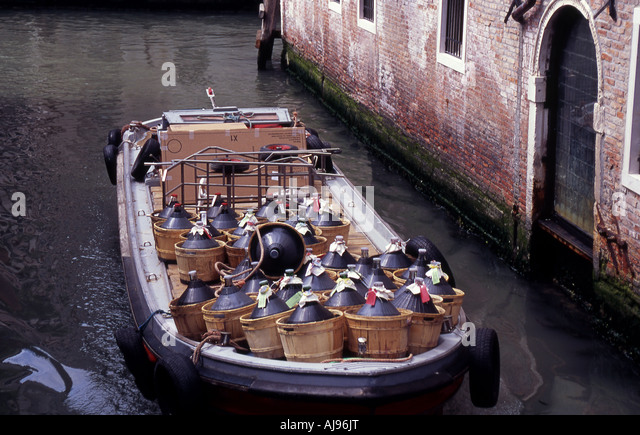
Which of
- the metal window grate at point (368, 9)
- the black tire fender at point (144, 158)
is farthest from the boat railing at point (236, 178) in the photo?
the metal window grate at point (368, 9)

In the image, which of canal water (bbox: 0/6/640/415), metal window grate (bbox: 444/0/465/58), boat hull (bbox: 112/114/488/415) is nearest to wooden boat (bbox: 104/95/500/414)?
boat hull (bbox: 112/114/488/415)

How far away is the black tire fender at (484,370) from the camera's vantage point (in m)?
6.01

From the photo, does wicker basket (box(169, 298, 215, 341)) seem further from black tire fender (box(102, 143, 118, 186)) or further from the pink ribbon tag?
black tire fender (box(102, 143, 118, 186))

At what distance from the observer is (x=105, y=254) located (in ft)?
32.3

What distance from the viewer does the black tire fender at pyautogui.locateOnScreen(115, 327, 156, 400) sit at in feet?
21.9

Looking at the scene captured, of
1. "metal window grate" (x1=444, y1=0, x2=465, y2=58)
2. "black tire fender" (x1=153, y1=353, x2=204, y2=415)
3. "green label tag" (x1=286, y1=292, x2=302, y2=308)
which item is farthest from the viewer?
"metal window grate" (x1=444, y1=0, x2=465, y2=58)

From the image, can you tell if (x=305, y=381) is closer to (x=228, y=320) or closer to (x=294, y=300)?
(x=294, y=300)

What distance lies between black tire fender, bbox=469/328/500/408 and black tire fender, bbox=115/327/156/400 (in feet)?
7.66

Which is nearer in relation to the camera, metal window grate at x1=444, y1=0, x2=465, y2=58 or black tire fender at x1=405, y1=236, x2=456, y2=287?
black tire fender at x1=405, y1=236, x2=456, y2=287

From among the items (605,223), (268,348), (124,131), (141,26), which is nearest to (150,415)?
(268,348)

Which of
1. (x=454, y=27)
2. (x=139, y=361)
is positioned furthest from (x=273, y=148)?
(x=454, y=27)

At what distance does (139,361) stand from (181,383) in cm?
100

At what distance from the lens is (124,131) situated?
11.9 meters

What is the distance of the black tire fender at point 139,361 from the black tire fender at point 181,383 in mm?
637
